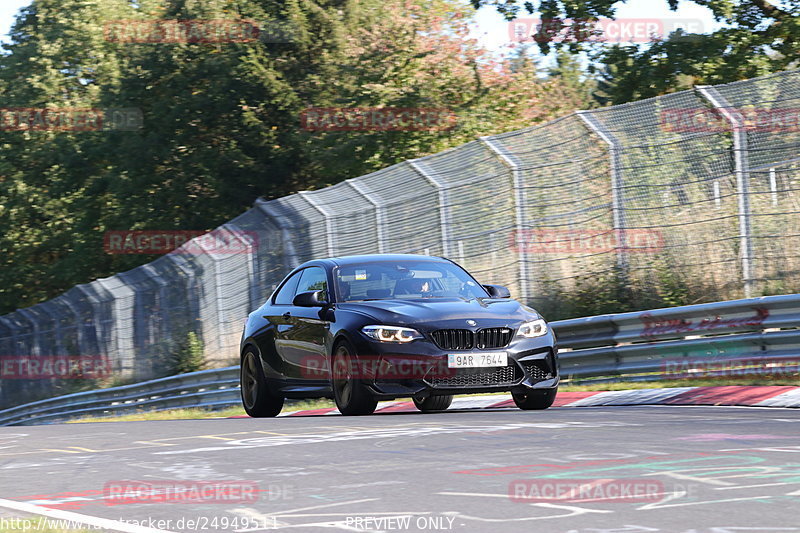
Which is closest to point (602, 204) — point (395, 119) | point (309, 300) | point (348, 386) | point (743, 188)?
point (743, 188)

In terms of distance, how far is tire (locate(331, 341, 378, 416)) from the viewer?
39.7 ft

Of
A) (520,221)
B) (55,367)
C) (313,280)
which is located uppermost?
(520,221)

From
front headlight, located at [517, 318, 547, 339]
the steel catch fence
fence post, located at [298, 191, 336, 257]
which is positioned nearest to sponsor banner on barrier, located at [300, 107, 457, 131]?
the steel catch fence

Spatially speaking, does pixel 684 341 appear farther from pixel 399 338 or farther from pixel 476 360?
pixel 399 338

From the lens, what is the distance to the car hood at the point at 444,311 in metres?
11.9

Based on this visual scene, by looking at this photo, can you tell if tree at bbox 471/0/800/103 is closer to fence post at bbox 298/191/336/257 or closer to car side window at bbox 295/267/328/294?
fence post at bbox 298/191/336/257

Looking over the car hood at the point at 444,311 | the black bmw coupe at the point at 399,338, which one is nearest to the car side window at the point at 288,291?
the black bmw coupe at the point at 399,338

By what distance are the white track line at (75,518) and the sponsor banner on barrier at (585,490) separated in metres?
1.83

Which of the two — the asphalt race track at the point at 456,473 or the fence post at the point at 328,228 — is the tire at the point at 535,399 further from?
the fence post at the point at 328,228

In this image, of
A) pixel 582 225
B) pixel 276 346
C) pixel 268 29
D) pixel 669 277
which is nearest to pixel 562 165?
pixel 582 225

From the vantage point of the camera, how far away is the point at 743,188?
14.7 m

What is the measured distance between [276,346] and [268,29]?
88.8 ft

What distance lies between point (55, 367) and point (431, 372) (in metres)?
26.2

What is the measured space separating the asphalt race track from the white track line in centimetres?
→ 7
